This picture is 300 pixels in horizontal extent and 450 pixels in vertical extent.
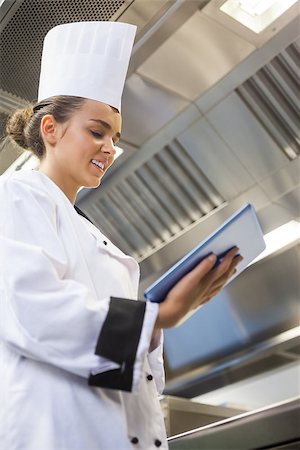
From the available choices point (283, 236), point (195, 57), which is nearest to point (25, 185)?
point (195, 57)

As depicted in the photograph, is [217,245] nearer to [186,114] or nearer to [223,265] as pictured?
[223,265]

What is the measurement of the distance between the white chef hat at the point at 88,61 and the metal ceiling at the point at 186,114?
0.41 metres

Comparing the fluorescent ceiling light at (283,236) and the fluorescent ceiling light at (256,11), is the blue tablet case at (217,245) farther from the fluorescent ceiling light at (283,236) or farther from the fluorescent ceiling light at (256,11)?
the fluorescent ceiling light at (283,236)

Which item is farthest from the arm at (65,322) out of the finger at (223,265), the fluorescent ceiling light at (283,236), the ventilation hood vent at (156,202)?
the fluorescent ceiling light at (283,236)

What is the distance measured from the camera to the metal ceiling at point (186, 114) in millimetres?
1753

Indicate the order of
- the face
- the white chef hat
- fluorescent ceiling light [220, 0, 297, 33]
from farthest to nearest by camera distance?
fluorescent ceiling light [220, 0, 297, 33], the white chef hat, the face

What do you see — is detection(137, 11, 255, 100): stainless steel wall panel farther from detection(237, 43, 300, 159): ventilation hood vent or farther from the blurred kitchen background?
detection(237, 43, 300, 159): ventilation hood vent

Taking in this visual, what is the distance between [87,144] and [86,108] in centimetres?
11

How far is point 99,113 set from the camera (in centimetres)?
115

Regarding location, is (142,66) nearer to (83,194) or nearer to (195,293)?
(83,194)

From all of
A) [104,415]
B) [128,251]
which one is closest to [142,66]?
[128,251]

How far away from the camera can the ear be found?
1.15m

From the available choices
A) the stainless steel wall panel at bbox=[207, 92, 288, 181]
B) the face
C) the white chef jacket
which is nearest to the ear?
the face

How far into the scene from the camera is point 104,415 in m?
0.84
